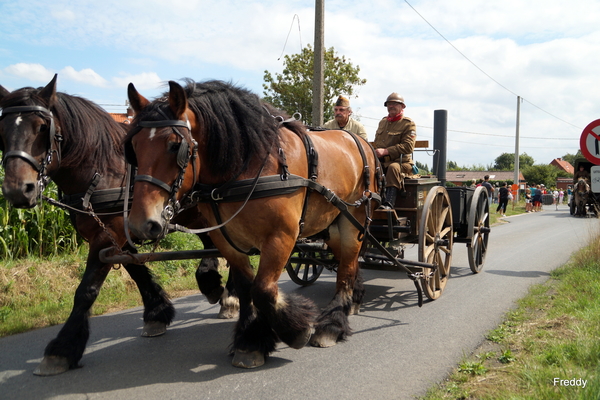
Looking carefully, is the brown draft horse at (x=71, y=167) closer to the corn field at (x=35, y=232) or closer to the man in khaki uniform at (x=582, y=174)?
the corn field at (x=35, y=232)

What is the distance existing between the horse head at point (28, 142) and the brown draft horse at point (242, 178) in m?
0.90

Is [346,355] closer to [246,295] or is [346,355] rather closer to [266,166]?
[246,295]

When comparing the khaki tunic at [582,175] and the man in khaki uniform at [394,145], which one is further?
the khaki tunic at [582,175]

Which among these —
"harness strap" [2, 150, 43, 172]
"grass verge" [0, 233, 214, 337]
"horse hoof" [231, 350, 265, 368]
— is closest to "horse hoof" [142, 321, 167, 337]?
"grass verge" [0, 233, 214, 337]

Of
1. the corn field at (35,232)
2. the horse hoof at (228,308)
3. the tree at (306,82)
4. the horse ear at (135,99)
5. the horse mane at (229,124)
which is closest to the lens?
the horse ear at (135,99)

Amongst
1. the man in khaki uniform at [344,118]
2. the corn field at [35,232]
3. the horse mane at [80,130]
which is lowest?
the corn field at [35,232]

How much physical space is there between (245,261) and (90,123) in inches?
70.4

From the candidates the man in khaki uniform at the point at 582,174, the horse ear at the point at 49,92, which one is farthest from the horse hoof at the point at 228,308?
the man in khaki uniform at the point at 582,174

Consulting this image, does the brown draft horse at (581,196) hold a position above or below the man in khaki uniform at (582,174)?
below

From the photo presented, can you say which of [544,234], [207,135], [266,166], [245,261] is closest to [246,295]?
[245,261]

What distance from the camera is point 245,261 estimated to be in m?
4.01

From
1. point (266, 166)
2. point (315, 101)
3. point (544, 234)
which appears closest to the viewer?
point (266, 166)

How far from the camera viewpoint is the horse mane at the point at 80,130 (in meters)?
3.84

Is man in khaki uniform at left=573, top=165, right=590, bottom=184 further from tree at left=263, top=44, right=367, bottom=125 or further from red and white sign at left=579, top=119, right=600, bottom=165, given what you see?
red and white sign at left=579, top=119, right=600, bottom=165
